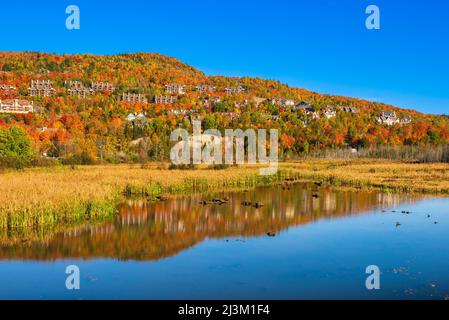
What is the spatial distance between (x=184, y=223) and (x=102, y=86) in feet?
498

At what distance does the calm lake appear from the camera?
12.9 metres

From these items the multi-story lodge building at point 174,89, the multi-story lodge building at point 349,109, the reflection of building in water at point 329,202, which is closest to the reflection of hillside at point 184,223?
the reflection of building in water at point 329,202

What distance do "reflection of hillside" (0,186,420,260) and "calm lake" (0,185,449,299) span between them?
0.17ft

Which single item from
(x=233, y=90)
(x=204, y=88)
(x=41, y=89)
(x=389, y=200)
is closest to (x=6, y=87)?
(x=41, y=89)

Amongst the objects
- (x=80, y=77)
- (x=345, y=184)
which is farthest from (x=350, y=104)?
(x=345, y=184)

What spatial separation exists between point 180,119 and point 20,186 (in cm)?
10446

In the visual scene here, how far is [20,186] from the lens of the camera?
26.1 meters

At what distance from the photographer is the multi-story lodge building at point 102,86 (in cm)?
16291

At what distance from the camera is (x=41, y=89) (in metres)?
148

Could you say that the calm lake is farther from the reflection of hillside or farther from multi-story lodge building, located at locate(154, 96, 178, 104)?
multi-story lodge building, located at locate(154, 96, 178, 104)

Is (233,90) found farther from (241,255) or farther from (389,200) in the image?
(241,255)

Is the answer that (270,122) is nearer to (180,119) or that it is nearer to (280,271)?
(180,119)

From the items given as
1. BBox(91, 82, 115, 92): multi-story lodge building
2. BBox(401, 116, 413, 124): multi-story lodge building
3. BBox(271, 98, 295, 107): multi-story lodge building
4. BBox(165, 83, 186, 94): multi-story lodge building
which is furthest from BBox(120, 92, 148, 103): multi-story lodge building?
BBox(401, 116, 413, 124): multi-story lodge building
